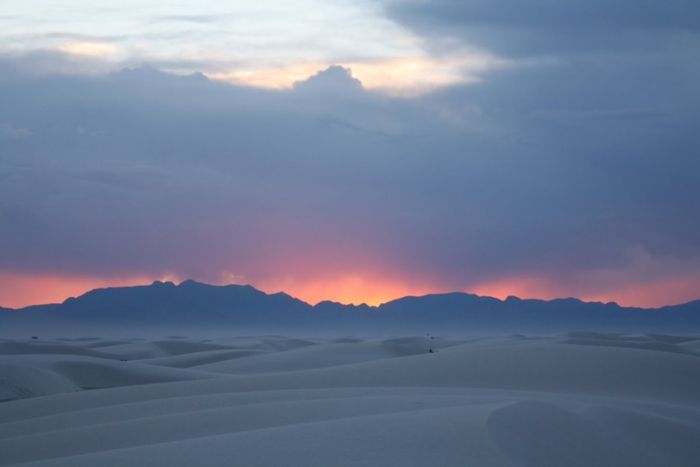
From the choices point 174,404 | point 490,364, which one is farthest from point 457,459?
point 490,364

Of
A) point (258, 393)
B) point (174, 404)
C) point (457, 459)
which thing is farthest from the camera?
point (258, 393)

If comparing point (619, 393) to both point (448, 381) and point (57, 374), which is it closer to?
point (448, 381)

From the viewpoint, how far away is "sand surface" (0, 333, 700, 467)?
38.9 ft

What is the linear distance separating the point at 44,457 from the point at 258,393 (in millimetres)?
7241

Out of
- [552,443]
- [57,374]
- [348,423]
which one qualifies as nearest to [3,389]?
[57,374]

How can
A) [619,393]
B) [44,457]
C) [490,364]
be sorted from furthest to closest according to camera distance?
[490,364]
[619,393]
[44,457]

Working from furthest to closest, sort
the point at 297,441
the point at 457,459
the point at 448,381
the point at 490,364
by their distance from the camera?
the point at 490,364, the point at 448,381, the point at 297,441, the point at 457,459

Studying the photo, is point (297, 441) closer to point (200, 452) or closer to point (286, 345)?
point (200, 452)

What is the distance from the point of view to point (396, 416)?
14016 millimetres

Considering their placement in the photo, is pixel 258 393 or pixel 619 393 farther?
pixel 619 393

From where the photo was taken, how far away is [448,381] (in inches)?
994

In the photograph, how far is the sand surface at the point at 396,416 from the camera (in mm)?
11859

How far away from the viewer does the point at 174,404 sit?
61.7 feet

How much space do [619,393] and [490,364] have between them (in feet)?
17.2
